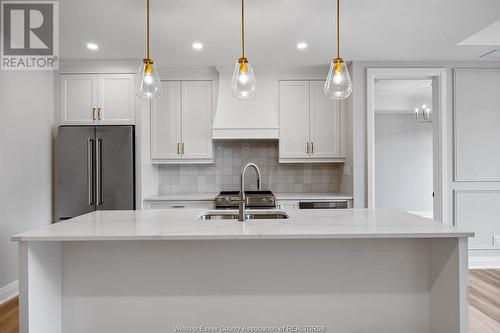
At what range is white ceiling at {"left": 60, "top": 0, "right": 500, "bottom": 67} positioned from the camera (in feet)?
8.43

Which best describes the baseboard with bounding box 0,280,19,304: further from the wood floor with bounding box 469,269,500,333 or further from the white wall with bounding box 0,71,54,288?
the wood floor with bounding box 469,269,500,333

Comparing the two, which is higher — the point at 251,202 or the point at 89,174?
the point at 89,174

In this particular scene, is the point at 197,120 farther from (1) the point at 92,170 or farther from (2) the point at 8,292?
(2) the point at 8,292

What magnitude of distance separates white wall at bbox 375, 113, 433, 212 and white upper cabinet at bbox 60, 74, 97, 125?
5763mm

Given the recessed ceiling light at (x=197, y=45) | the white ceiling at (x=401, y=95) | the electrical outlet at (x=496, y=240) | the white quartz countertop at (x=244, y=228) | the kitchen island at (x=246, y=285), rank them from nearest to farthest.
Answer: the white quartz countertop at (x=244, y=228)
the kitchen island at (x=246, y=285)
the recessed ceiling light at (x=197, y=45)
the electrical outlet at (x=496, y=240)
the white ceiling at (x=401, y=95)

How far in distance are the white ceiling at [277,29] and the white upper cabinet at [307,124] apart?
0.47m

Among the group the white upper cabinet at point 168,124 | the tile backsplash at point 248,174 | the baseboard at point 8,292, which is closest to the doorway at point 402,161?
the tile backsplash at point 248,174

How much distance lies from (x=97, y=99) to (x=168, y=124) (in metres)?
0.83

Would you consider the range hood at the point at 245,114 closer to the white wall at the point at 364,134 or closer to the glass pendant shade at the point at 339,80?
the white wall at the point at 364,134

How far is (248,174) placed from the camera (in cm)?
448

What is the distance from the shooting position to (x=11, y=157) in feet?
10.1

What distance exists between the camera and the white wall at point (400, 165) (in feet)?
24.0

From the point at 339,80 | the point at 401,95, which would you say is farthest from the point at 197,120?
the point at 401,95

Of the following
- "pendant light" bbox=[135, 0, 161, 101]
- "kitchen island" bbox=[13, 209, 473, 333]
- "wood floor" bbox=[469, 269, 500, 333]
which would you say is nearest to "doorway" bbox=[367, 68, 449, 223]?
"wood floor" bbox=[469, 269, 500, 333]
